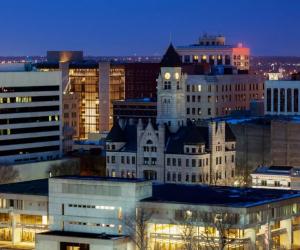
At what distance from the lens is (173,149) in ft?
577

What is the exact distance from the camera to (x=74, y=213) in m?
139

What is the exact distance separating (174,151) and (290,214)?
39.6 meters

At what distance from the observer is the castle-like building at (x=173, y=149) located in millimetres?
173500

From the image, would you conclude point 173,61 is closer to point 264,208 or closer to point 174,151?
point 174,151

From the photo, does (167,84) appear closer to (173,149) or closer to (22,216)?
(173,149)

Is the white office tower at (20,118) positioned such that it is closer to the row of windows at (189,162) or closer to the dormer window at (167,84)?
the dormer window at (167,84)

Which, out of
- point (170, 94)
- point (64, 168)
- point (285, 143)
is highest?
point (170, 94)

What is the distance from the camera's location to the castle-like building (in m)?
174

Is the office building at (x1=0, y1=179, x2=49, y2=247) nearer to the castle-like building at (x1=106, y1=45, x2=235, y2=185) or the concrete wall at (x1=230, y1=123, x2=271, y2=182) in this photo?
the castle-like building at (x1=106, y1=45, x2=235, y2=185)

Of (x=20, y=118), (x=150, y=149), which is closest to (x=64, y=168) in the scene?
(x=150, y=149)

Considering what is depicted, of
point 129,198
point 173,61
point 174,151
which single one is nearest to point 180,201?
point 129,198

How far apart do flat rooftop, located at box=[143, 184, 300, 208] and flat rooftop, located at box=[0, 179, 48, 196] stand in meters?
12.1

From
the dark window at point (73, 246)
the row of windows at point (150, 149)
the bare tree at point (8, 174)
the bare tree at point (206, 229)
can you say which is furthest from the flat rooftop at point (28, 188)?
the row of windows at point (150, 149)

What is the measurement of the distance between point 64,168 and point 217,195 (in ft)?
160
